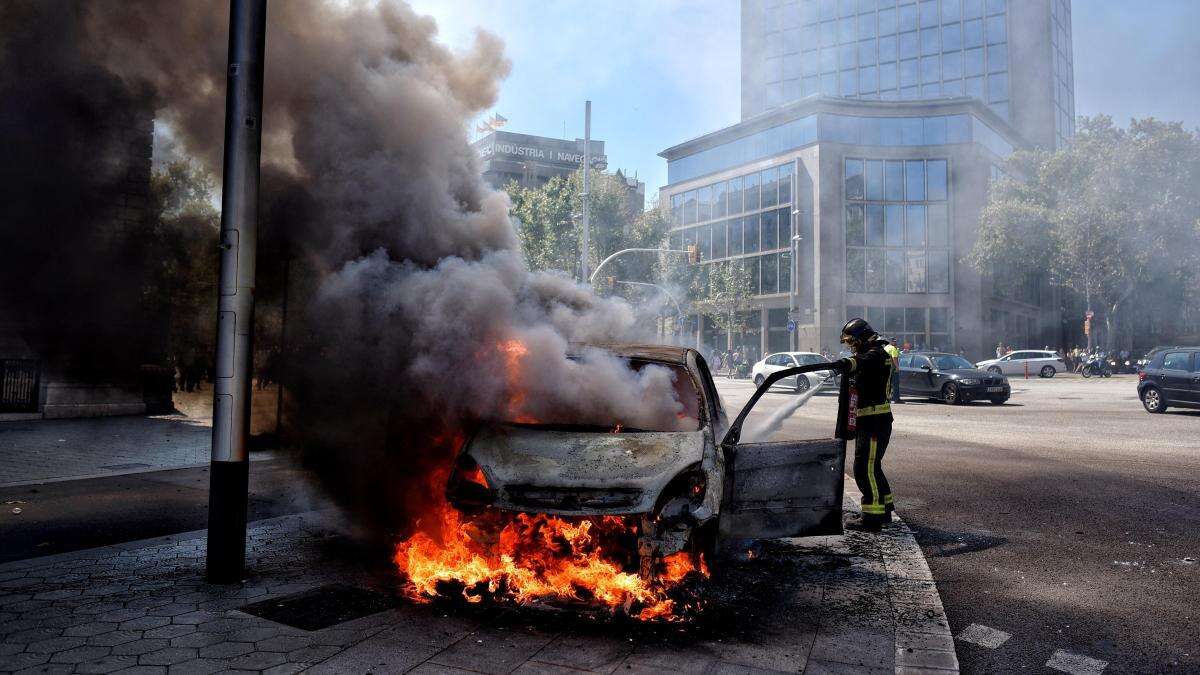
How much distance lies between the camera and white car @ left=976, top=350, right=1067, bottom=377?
35094 millimetres

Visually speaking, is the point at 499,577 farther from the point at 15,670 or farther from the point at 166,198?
the point at 166,198

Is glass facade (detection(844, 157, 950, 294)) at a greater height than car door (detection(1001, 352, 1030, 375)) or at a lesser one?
greater

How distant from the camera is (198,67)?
5.46m

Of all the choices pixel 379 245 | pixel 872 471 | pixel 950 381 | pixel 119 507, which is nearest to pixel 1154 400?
pixel 950 381

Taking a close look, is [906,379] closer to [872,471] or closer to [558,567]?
[872,471]

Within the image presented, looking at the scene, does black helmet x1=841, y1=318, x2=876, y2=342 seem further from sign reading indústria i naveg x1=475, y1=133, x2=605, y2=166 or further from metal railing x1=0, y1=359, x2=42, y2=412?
sign reading indústria i naveg x1=475, y1=133, x2=605, y2=166

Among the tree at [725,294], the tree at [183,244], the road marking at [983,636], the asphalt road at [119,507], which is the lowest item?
the road marking at [983,636]

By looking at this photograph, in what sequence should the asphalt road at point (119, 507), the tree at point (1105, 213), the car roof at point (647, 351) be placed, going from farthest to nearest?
the tree at point (1105, 213) < the asphalt road at point (119, 507) < the car roof at point (647, 351)

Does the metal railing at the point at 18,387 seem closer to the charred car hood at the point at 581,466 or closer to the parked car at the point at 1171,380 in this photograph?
the charred car hood at the point at 581,466

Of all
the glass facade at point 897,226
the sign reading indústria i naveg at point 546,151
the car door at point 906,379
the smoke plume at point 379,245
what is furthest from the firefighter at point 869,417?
the sign reading indústria i naveg at point 546,151

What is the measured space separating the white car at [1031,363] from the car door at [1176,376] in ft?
69.2

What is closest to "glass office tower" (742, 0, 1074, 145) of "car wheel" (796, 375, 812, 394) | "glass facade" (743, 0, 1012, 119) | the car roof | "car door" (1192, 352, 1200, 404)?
"glass facade" (743, 0, 1012, 119)

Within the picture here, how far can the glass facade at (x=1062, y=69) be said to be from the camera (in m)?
53.8

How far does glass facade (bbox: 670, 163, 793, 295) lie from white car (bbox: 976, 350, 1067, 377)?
1150cm
